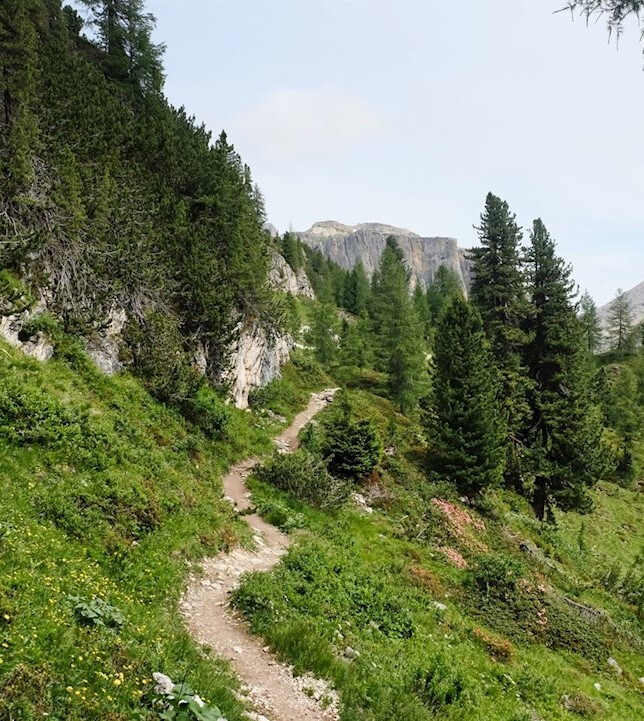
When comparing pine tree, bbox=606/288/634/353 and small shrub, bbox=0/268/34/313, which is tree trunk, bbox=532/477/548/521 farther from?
pine tree, bbox=606/288/634/353

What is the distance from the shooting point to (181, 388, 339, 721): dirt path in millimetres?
7441

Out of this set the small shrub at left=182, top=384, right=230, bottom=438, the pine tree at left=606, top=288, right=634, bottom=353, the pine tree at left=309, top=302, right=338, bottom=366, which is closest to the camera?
the small shrub at left=182, top=384, right=230, bottom=438

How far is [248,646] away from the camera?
877 cm

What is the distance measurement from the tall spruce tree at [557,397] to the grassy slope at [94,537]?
20992 millimetres

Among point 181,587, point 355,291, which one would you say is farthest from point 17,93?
point 355,291

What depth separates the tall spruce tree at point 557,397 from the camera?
2869 centimetres

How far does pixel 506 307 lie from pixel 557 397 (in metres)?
6.53

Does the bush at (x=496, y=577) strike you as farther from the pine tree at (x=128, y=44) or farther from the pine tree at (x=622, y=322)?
the pine tree at (x=622, y=322)

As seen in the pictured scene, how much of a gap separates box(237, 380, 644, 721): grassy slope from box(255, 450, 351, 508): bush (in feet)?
2.40

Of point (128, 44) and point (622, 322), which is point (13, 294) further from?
point (622, 322)

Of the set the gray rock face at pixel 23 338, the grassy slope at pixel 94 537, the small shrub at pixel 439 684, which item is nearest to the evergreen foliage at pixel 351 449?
the grassy slope at pixel 94 537

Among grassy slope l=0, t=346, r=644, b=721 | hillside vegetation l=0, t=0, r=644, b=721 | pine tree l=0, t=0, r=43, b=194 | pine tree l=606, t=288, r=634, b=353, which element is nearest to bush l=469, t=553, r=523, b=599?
hillside vegetation l=0, t=0, r=644, b=721

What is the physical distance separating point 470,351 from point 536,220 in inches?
449

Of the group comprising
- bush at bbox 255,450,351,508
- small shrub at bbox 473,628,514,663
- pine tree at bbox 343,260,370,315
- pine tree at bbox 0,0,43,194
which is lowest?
small shrub at bbox 473,628,514,663
